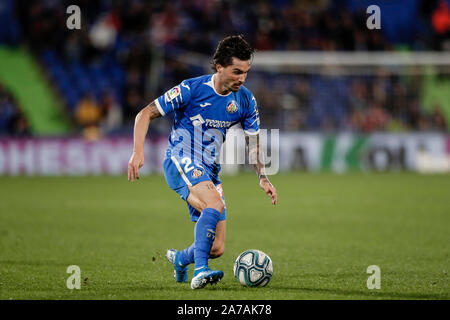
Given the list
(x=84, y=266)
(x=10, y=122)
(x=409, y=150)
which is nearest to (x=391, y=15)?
(x=409, y=150)

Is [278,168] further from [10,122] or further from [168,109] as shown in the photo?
[168,109]

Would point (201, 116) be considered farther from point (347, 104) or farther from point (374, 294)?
point (347, 104)

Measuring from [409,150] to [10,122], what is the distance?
11.8 m

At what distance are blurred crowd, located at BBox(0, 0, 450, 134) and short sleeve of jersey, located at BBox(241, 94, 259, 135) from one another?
51.7ft

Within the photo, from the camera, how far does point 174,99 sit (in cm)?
668

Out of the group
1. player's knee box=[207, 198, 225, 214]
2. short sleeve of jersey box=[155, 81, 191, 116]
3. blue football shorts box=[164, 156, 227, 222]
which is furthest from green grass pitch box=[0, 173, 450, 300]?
short sleeve of jersey box=[155, 81, 191, 116]

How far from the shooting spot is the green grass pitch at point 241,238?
6.42 metres

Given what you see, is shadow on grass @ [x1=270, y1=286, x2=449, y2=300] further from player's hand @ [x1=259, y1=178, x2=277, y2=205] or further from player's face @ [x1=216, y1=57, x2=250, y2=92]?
player's face @ [x1=216, y1=57, x2=250, y2=92]

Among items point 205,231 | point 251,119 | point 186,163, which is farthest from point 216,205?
point 251,119

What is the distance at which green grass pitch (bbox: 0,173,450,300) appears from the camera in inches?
253

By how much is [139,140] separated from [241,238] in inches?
158

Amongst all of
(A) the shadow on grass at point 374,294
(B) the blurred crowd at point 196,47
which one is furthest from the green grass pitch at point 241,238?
(B) the blurred crowd at point 196,47

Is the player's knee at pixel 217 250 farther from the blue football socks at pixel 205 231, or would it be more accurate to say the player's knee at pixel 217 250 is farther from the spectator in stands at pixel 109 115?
the spectator in stands at pixel 109 115

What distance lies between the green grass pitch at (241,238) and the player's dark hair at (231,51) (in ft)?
6.38
